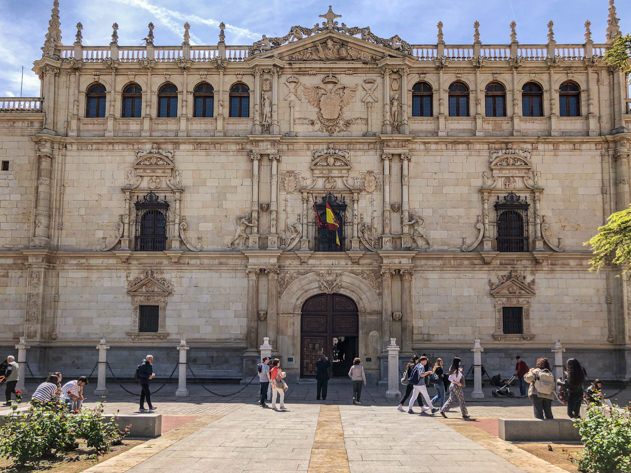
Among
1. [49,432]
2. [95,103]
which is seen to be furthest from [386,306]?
[49,432]

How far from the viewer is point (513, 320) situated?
30469 mm

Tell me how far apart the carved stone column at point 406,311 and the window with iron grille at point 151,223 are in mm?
11759

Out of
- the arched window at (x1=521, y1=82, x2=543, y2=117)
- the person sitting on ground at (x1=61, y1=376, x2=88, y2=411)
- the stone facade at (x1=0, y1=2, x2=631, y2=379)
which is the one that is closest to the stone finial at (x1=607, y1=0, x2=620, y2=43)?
the stone facade at (x1=0, y1=2, x2=631, y2=379)

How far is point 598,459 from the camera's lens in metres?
11.0

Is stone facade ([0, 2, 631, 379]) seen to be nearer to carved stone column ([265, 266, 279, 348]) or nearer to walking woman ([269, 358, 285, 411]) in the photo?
carved stone column ([265, 266, 279, 348])

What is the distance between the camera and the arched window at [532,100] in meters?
32.1

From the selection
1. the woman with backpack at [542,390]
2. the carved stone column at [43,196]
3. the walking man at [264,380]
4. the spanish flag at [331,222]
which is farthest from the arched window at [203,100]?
the woman with backpack at [542,390]

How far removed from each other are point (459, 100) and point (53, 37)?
816 inches

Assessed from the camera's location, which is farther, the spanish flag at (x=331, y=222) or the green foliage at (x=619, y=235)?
the spanish flag at (x=331, y=222)

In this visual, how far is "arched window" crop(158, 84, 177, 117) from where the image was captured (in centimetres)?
3250

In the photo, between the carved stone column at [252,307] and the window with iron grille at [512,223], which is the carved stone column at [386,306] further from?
the carved stone column at [252,307]

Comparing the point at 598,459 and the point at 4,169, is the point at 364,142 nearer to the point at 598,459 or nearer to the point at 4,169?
the point at 4,169

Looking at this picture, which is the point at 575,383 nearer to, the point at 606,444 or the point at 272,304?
the point at 606,444

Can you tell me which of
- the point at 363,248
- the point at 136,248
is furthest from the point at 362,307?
the point at 136,248
